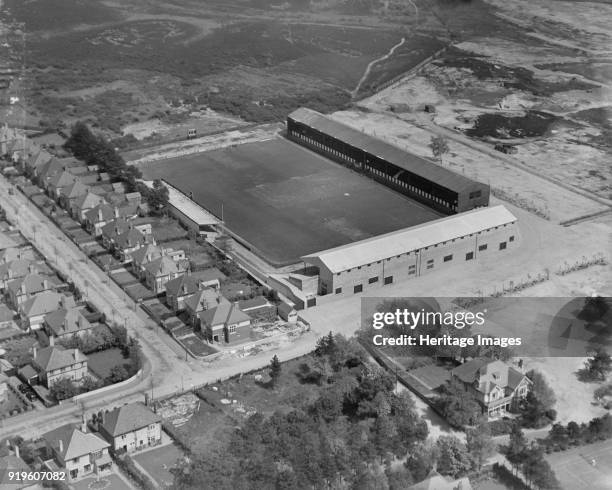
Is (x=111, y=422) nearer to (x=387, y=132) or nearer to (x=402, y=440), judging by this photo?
(x=402, y=440)

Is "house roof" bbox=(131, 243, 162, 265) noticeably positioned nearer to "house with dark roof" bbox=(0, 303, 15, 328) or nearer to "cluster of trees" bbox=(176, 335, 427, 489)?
"house with dark roof" bbox=(0, 303, 15, 328)

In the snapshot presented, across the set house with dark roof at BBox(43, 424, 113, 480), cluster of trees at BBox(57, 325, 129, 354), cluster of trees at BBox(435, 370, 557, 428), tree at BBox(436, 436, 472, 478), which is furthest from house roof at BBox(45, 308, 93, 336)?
tree at BBox(436, 436, 472, 478)

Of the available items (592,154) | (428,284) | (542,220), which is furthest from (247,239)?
(592,154)

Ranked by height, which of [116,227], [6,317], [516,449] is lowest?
[6,317]

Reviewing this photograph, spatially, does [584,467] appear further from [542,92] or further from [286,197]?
[542,92]

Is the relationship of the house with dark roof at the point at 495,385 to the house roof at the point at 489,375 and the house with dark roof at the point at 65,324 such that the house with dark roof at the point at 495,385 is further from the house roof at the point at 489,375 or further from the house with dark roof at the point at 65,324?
the house with dark roof at the point at 65,324

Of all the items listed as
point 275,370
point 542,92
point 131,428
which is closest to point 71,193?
point 275,370

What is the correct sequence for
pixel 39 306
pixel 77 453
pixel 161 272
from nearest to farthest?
pixel 77 453 → pixel 39 306 → pixel 161 272
